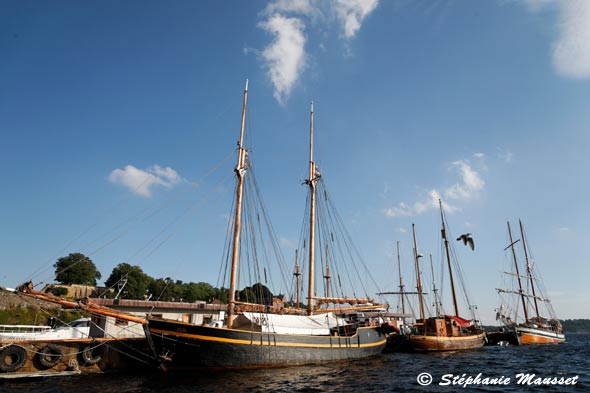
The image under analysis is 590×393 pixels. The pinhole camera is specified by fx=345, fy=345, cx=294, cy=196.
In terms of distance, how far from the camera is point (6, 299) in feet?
182

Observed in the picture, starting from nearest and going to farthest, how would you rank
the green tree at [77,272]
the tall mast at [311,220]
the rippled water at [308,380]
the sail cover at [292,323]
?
the rippled water at [308,380] → the sail cover at [292,323] → the tall mast at [311,220] → the green tree at [77,272]

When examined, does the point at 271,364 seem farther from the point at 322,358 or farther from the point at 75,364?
the point at 75,364

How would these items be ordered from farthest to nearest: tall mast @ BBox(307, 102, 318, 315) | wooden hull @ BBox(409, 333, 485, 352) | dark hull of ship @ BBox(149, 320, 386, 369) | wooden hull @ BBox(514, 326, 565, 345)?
wooden hull @ BBox(514, 326, 565, 345), wooden hull @ BBox(409, 333, 485, 352), tall mast @ BBox(307, 102, 318, 315), dark hull of ship @ BBox(149, 320, 386, 369)

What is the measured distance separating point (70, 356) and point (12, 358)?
10.4 feet

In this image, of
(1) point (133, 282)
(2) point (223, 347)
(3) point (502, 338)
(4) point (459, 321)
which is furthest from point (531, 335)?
(1) point (133, 282)

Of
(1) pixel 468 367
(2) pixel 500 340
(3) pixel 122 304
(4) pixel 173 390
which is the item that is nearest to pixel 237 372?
(4) pixel 173 390

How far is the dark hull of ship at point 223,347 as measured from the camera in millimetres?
22344

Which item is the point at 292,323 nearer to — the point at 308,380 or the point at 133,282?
the point at 308,380

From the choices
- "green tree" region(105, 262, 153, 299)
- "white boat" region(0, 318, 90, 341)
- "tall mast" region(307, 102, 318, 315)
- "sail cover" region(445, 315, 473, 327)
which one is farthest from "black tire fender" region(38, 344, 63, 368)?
"green tree" region(105, 262, 153, 299)

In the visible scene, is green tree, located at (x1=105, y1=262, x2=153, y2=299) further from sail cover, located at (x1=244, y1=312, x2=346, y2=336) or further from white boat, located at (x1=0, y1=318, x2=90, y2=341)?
sail cover, located at (x1=244, y1=312, x2=346, y2=336)

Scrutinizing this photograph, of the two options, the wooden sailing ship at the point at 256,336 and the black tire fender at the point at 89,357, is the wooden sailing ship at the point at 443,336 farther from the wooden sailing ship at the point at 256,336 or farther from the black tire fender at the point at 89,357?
the black tire fender at the point at 89,357

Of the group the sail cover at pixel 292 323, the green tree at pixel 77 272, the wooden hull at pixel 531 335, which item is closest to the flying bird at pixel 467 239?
the wooden hull at pixel 531 335

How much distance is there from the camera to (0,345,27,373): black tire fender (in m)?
21.4

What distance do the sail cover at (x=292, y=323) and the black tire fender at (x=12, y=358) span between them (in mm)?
14366
